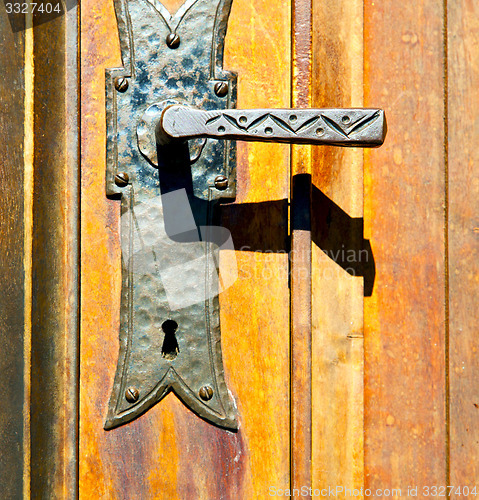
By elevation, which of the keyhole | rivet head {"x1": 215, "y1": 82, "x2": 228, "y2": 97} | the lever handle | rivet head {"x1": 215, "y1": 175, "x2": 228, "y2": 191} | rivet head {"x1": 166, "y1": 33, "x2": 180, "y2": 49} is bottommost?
the keyhole

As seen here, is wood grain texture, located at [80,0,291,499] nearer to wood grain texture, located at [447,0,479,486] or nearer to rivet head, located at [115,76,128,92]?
rivet head, located at [115,76,128,92]

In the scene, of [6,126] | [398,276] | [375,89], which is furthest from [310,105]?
[6,126]

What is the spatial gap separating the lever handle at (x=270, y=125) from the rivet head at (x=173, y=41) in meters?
0.10

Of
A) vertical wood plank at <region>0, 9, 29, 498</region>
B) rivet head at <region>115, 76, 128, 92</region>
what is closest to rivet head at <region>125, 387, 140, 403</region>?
vertical wood plank at <region>0, 9, 29, 498</region>

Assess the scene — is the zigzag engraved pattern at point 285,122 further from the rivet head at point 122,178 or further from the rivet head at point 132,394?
the rivet head at point 132,394

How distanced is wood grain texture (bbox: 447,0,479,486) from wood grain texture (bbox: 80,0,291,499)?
21 centimetres

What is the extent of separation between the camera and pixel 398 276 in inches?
25.3

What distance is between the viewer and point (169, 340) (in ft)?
1.94

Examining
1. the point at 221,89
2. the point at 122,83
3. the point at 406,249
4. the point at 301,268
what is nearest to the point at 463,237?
the point at 406,249

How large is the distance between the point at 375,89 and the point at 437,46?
94 mm

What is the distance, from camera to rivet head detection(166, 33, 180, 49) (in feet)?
1.94

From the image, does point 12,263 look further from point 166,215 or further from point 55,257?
point 166,215

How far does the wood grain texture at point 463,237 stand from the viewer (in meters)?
0.63

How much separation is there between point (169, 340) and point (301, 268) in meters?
0.17
